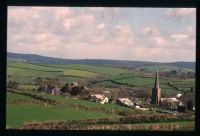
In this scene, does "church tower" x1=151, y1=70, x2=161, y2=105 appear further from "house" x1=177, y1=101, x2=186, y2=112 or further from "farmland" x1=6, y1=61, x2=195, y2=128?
"house" x1=177, y1=101, x2=186, y2=112

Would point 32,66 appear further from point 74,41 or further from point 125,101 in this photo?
point 125,101

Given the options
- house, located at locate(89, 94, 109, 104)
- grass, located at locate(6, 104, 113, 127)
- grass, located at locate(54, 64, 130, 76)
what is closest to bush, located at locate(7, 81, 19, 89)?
grass, located at locate(6, 104, 113, 127)

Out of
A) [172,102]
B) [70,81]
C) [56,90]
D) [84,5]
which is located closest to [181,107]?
[172,102]

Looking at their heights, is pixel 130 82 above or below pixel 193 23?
below

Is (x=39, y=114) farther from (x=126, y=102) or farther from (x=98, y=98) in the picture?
(x=126, y=102)

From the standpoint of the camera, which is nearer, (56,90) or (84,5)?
(84,5)

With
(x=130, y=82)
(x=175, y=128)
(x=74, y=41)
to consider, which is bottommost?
(x=175, y=128)

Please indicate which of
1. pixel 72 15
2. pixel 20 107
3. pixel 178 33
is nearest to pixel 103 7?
pixel 72 15
